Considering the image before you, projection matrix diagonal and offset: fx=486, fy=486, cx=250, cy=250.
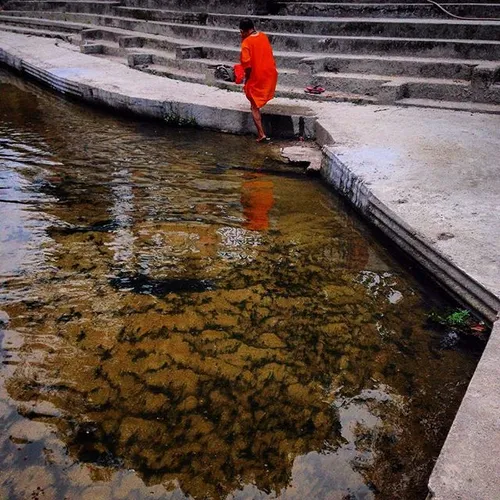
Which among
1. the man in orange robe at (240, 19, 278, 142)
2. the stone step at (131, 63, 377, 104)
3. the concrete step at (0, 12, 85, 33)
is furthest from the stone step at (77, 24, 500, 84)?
the concrete step at (0, 12, 85, 33)

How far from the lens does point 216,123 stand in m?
7.01

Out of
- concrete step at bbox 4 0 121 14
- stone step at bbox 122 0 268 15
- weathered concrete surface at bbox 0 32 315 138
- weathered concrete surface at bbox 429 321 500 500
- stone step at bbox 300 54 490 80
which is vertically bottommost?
weathered concrete surface at bbox 429 321 500 500

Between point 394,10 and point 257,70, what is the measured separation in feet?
13.7

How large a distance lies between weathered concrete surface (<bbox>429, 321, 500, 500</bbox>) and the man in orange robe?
508 centimetres

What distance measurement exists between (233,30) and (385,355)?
27.5 ft

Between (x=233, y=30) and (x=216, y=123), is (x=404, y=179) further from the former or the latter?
(x=233, y=30)

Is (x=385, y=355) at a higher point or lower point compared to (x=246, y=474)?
higher

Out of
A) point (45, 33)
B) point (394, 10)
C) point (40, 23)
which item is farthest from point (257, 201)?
point (40, 23)

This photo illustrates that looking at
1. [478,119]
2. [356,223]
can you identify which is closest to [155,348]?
[356,223]

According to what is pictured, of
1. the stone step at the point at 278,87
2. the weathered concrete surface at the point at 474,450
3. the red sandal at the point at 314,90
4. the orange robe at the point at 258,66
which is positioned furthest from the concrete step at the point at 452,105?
the weathered concrete surface at the point at 474,450

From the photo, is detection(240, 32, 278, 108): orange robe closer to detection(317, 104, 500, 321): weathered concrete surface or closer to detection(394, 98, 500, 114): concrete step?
detection(317, 104, 500, 321): weathered concrete surface

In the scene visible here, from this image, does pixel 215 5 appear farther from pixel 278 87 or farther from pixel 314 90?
pixel 314 90

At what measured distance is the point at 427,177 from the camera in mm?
4395

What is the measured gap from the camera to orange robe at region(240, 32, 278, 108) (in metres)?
6.49
